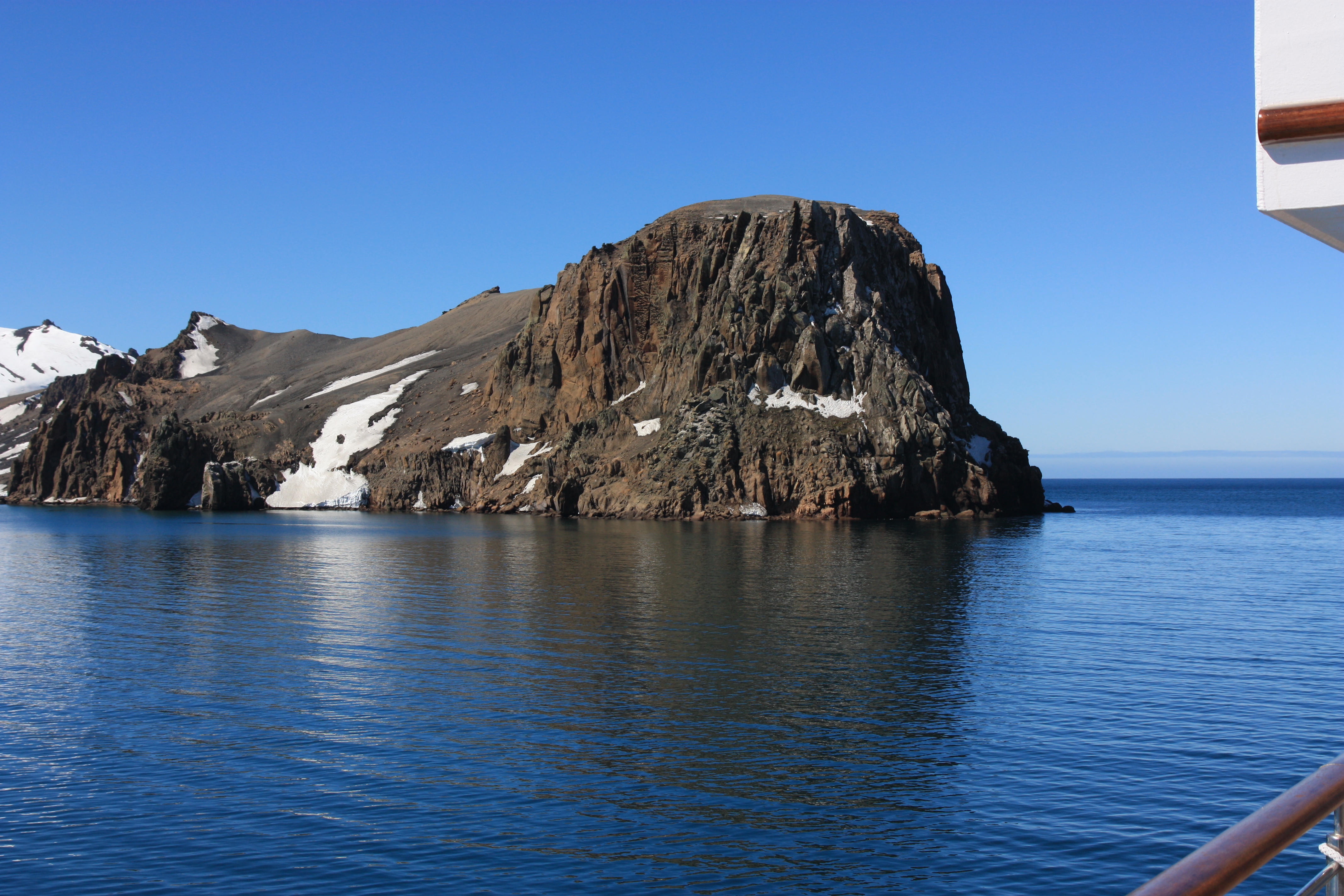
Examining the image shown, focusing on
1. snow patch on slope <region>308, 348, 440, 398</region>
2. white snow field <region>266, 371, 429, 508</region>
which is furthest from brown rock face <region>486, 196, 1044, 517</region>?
snow patch on slope <region>308, 348, 440, 398</region>

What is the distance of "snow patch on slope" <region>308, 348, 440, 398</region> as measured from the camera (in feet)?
573

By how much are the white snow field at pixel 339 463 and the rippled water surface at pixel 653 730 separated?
8511 centimetres

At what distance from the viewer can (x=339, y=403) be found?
536ft

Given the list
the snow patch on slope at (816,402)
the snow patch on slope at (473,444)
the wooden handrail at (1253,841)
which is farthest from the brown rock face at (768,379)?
the wooden handrail at (1253,841)

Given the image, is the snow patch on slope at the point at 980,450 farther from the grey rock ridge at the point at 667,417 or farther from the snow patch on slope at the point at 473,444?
the snow patch on slope at the point at 473,444

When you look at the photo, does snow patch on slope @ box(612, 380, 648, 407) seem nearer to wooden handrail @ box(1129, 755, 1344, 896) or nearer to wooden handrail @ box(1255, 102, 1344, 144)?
wooden handrail @ box(1255, 102, 1344, 144)

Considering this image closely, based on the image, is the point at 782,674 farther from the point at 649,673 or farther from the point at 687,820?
the point at 687,820

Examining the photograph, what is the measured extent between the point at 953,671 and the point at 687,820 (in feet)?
49.2

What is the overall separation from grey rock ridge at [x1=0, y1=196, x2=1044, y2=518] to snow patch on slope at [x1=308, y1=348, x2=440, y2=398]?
4.33 m

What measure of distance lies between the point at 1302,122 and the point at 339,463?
14892 centimetres

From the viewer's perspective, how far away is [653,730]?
2444 centimetres

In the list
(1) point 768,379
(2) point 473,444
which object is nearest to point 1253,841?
(1) point 768,379

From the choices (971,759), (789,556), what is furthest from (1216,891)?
(789,556)

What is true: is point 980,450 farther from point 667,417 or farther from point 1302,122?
point 1302,122
